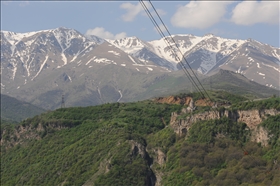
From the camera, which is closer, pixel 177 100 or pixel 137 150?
pixel 137 150

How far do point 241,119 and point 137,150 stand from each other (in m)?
22.8

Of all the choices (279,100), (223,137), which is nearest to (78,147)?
(223,137)

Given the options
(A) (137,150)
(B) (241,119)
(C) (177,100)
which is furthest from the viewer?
(C) (177,100)

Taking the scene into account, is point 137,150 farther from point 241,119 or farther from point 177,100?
point 177,100

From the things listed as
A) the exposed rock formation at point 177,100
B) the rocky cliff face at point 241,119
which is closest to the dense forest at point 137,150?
the rocky cliff face at point 241,119

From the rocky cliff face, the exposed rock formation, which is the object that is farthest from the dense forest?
the exposed rock formation

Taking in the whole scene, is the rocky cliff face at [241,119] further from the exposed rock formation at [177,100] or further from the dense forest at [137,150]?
the exposed rock formation at [177,100]

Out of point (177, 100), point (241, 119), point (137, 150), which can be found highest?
point (177, 100)

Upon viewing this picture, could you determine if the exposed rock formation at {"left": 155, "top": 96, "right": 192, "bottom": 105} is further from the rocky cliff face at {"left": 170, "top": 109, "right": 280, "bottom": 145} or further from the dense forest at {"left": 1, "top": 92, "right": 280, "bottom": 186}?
the rocky cliff face at {"left": 170, "top": 109, "right": 280, "bottom": 145}

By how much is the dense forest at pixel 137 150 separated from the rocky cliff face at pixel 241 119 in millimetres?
887

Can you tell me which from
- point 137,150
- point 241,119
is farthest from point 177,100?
point 241,119

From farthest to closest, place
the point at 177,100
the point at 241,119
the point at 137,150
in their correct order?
the point at 177,100, the point at 137,150, the point at 241,119

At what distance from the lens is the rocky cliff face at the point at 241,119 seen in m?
112

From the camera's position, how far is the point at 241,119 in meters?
120
